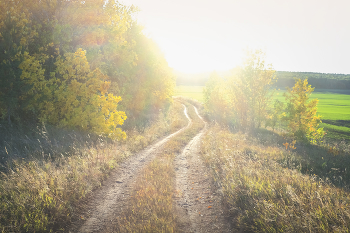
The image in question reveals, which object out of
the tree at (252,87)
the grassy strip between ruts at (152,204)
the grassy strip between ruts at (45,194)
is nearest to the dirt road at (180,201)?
the grassy strip between ruts at (152,204)

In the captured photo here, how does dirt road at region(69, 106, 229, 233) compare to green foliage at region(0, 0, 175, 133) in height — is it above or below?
below

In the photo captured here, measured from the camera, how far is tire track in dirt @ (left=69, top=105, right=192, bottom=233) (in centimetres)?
506


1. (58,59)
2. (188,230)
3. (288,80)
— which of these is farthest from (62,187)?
(288,80)

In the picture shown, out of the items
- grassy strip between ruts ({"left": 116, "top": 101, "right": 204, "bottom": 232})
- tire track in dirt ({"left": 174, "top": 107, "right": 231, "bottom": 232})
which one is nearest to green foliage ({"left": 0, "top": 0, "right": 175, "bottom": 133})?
grassy strip between ruts ({"left": 116, "top": 101, "right": 204, "bottom": 232})

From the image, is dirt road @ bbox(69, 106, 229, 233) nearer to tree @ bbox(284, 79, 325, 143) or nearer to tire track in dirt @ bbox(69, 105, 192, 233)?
tire track in dirt @ bbox(69, 105, 192, 233)

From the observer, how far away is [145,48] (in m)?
28.3

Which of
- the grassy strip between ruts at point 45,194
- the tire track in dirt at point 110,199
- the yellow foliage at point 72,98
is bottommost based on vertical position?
the tire track in dirt at point 110,199

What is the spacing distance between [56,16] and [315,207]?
19713 millimetres

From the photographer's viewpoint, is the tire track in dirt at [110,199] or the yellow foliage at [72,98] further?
the yellow foliage at [72,98]

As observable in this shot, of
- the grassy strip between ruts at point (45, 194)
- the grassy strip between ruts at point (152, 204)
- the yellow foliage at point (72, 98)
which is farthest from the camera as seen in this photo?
the yellow foliage at point (72, 98)

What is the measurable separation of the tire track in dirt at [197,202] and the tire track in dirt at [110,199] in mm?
1984

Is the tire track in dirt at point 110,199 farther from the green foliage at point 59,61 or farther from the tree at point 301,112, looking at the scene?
the tree at point 301,112

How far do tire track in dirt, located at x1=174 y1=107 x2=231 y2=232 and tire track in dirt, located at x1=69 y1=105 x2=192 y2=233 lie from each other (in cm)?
198

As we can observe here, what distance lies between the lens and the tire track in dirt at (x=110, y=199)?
5.06 m
